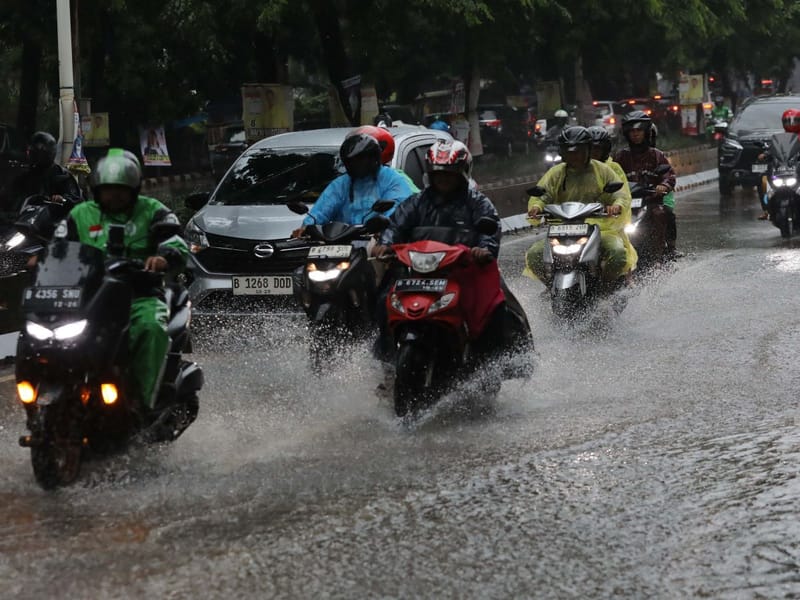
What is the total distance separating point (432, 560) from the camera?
17.2 ft

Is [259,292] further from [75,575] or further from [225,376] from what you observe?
[75,575]

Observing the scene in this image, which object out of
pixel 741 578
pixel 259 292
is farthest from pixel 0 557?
pixel 259 292

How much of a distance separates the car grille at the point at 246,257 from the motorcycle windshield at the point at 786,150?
9027mm

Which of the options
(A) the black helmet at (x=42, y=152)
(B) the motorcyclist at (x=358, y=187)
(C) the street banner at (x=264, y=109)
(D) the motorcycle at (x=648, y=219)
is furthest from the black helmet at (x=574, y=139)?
(C) the street banner at (x=264, y=109)

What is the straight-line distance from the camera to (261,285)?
1093 cm

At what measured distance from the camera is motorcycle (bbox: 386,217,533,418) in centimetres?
760

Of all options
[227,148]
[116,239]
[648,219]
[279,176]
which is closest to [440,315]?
[116,239]

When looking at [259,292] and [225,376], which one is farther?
[259,292]

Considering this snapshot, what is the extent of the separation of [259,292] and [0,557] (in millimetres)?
5659

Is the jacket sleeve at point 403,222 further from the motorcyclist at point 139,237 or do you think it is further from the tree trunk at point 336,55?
the tree trunk at point 336,55

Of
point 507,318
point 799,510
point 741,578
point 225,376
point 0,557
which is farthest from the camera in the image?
point 225,376

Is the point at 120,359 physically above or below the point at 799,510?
above

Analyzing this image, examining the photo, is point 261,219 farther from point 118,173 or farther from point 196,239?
point 118,173

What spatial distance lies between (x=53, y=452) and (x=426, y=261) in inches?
90.5
